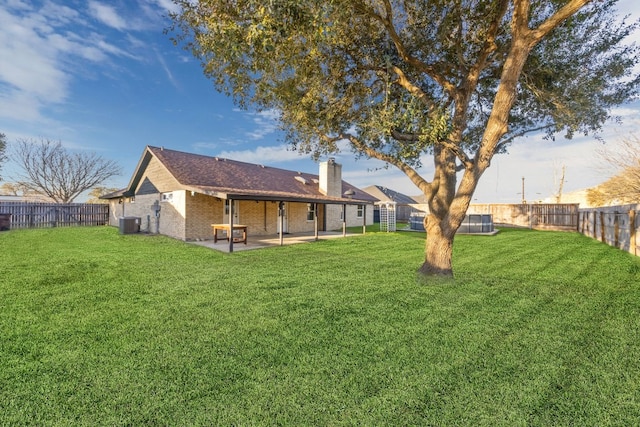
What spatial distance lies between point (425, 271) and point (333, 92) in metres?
4.96

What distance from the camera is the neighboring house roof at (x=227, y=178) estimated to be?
44.6 feet

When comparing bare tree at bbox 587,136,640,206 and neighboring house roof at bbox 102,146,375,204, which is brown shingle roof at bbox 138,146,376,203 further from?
bare tree at bbox 587,136,640,206

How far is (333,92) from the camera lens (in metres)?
7.51

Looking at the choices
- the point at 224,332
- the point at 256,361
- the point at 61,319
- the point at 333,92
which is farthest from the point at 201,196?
the point at 256,361

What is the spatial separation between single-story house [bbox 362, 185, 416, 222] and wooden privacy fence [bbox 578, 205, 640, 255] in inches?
556

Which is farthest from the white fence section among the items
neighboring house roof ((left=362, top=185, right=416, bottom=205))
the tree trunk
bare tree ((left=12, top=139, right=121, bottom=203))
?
bare tree ((left=12, top=139, right=121, bottom=203))

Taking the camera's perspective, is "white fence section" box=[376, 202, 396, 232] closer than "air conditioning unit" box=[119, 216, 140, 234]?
No

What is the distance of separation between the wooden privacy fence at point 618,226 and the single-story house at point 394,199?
14117 millimetres

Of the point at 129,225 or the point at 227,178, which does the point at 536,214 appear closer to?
Answer: the point at 227,178

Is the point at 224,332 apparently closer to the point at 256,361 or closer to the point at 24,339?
the point at 256,361

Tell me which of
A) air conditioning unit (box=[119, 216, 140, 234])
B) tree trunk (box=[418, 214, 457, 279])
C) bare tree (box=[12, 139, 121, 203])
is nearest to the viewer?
tree trunk (box=[418, 214, 457, 279])

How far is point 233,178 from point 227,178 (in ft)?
1.34

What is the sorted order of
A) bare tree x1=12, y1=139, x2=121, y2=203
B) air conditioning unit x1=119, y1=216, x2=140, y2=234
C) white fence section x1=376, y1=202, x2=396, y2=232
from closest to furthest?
air conditioning unit x1=119, y1=216, x2=140, y2=234 → white fence section x1=376, y1=202, x2=396, y2=232 → bare tree x1=12, y1=139, x2=121, y2=203

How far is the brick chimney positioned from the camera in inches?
837
